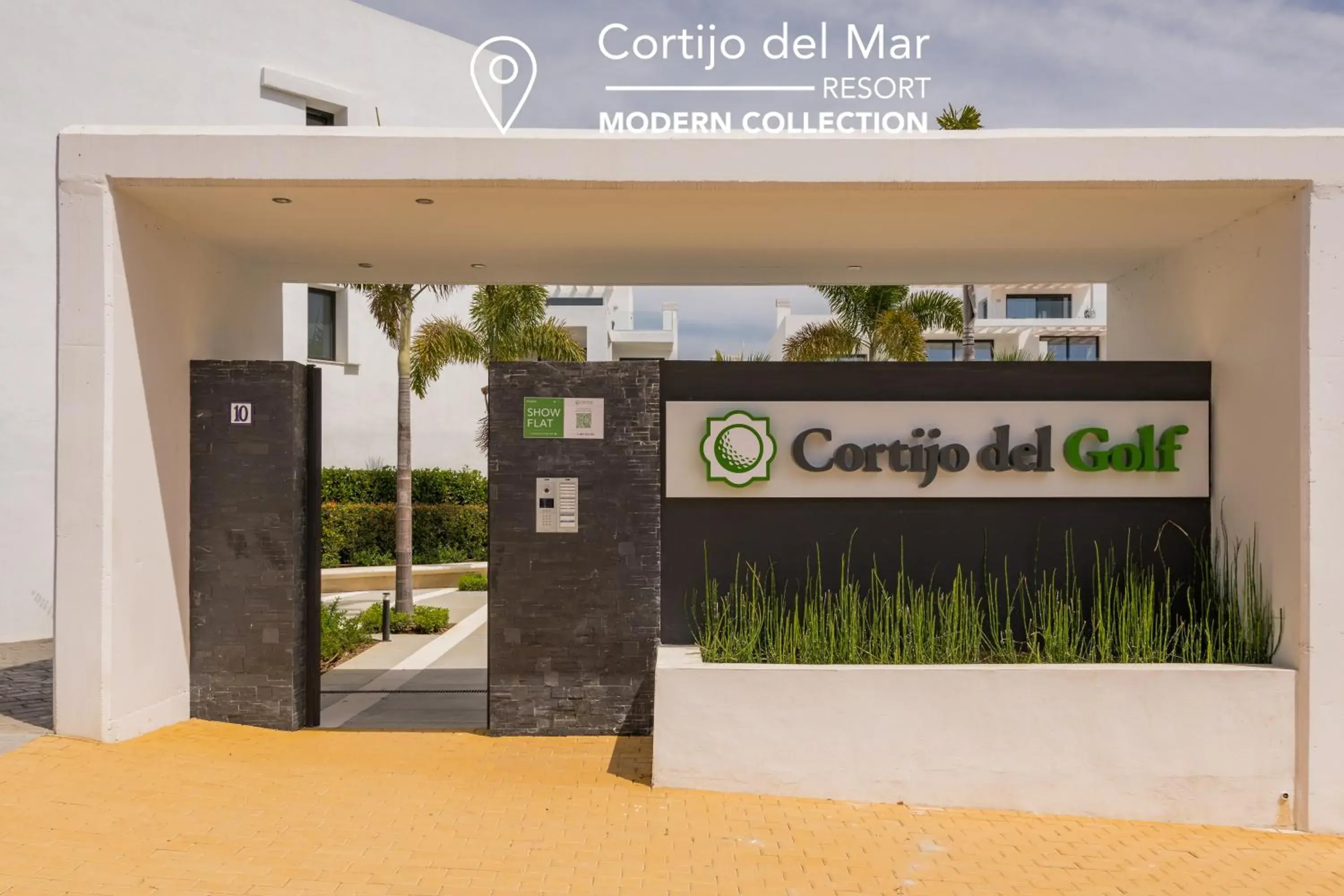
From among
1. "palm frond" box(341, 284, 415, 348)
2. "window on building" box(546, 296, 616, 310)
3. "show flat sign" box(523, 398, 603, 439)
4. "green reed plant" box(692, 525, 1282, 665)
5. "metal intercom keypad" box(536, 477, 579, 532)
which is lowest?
"green reed plant" box(692, 525, 1282, 665)

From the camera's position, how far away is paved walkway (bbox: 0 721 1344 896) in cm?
459

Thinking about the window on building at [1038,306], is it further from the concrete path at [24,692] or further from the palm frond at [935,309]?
the concrete path at [24,692]

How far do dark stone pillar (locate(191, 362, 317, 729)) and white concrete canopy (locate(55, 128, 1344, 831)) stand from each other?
15cm

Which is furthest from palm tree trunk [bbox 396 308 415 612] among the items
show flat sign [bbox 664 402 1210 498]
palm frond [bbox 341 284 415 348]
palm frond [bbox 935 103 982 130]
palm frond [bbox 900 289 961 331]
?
palm frond [bbox 900 289 961 331]

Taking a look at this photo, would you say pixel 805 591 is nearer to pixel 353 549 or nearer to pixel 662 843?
pixel 662 843

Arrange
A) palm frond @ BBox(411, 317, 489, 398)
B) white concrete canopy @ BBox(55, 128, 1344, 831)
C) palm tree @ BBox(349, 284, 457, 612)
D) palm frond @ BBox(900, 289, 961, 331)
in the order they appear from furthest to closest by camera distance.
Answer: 1. palm frond @ BBox(900, 289, 961, 331)
2. palm frond @ BBox(411, 317, 489, 398)
3. palm tree @ BBox(349, 284, 457, 612)
4. white concrete canopy @ BBox(55, 128, 1344, 831)

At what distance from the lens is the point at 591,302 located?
3142cm

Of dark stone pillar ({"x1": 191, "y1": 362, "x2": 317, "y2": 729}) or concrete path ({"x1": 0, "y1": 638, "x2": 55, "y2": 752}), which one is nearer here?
concrete path ({"x1": 0, "y1": 638, "x2": 55, "y2": 752})

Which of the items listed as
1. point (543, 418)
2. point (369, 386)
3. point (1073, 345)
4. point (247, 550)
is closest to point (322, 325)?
point (369, 386)

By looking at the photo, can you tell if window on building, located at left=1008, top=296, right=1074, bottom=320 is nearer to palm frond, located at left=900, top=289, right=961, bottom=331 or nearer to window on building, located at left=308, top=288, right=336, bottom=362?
palm frond, located at left=900, top=289, right=961, bottom=331

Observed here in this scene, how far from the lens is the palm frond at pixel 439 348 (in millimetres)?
16875

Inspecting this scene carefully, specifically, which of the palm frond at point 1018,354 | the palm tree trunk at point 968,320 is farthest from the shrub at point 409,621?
the palm frond at point 1018,354

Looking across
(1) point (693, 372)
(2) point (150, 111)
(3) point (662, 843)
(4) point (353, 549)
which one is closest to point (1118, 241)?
(1) point (693, 372)

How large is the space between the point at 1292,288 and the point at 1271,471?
1.19m
